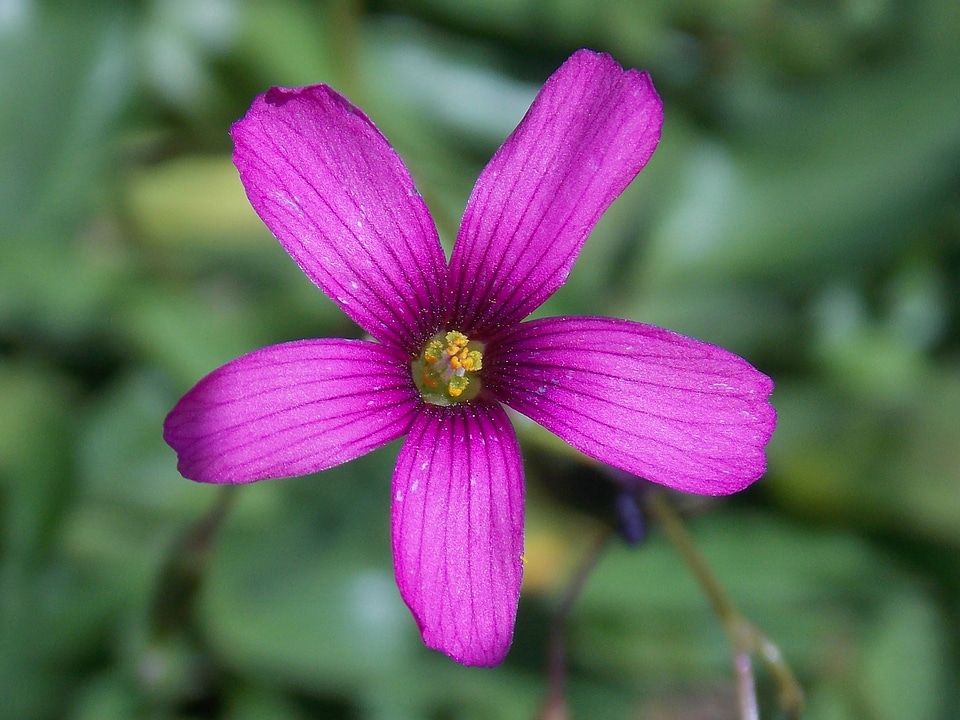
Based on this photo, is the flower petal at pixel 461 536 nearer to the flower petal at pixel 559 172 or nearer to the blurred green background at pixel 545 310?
the flower petal at pixel 559 172

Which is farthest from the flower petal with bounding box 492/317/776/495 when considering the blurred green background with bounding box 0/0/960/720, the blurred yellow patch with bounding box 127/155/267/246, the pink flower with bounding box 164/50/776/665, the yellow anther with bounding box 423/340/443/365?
the blurred yellow patch with bounding box 127/155/267/246

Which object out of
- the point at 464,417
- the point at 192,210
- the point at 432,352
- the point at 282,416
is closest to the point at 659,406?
the point at 464,417

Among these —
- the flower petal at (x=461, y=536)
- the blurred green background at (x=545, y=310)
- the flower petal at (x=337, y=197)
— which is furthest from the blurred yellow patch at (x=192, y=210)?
the flower petal at (x=461, y=536)

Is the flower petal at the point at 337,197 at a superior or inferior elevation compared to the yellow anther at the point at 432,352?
superior

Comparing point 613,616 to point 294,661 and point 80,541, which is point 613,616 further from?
point 80,541

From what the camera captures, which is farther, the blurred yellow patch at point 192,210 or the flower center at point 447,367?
the blurred yellow patch at point 192,210

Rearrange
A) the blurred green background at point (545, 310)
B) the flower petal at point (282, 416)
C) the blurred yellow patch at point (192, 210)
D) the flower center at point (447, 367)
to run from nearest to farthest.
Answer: the flower petal at point (282, 416), the flower center at point (447, 367), the blurred green background at point (545, 310), the blurred yellow patch at point (192, 210)

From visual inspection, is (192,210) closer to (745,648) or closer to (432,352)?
(432,352)

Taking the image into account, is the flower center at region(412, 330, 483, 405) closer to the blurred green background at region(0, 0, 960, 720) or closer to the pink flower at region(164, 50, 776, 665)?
the pink flower at region(164, 50, 776, 665)
